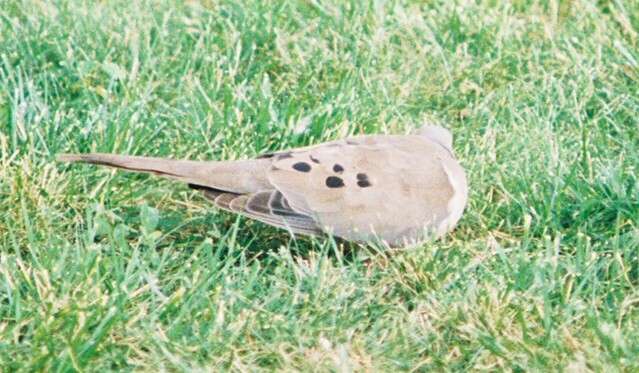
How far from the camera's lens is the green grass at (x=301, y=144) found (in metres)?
4.13

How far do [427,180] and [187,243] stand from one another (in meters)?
0.91

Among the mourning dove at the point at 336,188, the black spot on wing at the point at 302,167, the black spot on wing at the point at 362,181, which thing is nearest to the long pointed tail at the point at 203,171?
the mourning dove at the point at 336,188

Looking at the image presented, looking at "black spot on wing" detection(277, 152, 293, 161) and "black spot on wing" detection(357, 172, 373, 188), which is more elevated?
"black spot on wing" detection(277, 152, 293, 161)

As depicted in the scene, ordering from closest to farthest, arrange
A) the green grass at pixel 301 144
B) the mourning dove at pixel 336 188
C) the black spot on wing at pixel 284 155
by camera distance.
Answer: the green grass at pixel 301 144
the mourning dove at pixel 336 188
the black spot on wing at pixel 284 155

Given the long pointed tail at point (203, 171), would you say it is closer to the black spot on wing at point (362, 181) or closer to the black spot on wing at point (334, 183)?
the black spot on wing at point (334, 183)

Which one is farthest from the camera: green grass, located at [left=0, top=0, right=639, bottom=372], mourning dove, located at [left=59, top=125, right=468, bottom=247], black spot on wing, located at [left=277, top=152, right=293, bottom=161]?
black spot on wing, located at [left=277, top=152, right=293, bottom=161]

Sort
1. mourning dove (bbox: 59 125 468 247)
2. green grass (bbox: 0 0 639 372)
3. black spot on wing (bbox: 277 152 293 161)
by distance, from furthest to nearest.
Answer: black spot on wing (bbox: 277 152 293 161), mourning dove (bbox: 59 125 468 247), green grass (bbox: 0 0 639 372)

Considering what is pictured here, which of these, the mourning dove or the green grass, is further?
the mourning dove

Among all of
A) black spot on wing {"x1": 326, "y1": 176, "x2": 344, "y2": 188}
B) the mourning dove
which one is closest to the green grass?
the mourning dove

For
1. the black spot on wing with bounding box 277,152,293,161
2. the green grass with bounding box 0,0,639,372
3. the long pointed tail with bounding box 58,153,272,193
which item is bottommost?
the green grass with bounding box 0,0,639,372

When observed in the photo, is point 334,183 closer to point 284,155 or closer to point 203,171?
point 284,155

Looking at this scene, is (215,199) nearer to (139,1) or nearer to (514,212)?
(514,212)

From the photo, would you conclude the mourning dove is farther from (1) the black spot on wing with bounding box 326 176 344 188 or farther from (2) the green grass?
(2) the green grass

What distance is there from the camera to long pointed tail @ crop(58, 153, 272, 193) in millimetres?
4754
